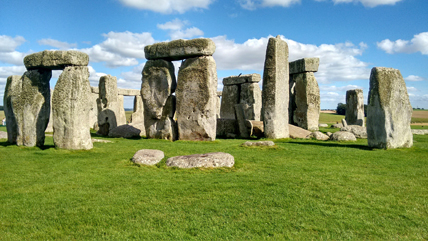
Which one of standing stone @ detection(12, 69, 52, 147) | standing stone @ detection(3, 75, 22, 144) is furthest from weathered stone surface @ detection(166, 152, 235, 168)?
standing stone @ detection(3, 75, 22, 144)

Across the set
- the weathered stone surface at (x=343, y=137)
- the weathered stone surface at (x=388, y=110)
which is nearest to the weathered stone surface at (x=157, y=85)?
the weathered stone surface at (x=343, y=137)

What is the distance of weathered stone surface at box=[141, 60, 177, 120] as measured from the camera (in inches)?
485

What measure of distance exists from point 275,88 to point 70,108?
694 cm

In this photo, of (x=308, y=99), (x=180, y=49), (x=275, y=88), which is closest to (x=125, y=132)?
(x=180, y=49)

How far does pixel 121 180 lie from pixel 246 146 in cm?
440

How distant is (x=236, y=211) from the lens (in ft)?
13.7

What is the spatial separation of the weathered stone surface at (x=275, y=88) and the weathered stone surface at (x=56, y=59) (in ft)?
20.9

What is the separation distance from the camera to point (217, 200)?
4566 mm

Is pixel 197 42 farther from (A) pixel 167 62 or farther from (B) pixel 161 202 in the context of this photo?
(B) pixel 161 202

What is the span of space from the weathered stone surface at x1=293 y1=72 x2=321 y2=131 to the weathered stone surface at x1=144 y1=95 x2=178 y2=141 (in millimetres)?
7388

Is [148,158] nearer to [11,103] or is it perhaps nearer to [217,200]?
[217,200]

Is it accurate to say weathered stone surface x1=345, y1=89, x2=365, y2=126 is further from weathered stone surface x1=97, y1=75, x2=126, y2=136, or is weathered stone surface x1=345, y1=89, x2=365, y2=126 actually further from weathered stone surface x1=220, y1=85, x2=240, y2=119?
weathered stone surface x1=97, y1=75, x2=126, y2=136

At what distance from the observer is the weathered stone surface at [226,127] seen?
1370 centimetres

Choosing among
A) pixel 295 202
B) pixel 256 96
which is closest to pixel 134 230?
pixel 295 202
